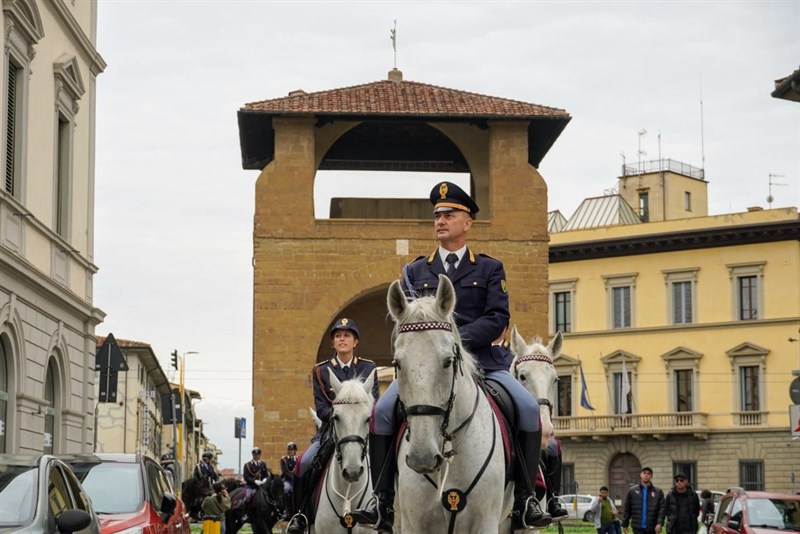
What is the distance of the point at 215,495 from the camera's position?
97.5ft

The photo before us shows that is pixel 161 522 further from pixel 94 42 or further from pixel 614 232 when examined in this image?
pixel 614 232

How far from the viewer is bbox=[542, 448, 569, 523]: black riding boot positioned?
11.1m

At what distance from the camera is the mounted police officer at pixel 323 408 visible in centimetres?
1285

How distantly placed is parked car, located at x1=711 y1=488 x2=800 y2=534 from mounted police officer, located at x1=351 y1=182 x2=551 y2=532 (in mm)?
15037

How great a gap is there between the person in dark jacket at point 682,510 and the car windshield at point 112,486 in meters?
14.3

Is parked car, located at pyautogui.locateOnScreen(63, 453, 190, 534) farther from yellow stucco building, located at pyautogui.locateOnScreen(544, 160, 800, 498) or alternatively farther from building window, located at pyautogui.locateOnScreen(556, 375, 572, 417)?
building window, located at pyautogui.locateOnScreen(556, 375, 572, 417)

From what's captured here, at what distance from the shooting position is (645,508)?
2756 centimetres

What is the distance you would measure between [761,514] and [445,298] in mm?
17503

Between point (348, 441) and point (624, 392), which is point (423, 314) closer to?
point (348, 441)

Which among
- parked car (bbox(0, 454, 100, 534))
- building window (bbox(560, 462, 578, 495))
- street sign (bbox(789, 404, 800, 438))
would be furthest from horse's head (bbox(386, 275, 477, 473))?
building window (bbox(560, 462, 578, 495))

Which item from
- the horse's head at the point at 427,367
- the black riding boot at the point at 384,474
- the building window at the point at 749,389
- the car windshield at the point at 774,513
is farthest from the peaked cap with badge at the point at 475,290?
the building window at the point at 749,389

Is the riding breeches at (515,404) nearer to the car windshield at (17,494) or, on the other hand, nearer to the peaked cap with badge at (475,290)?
the peaked cap with badge at (475,290)

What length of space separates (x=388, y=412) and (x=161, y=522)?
666 cm

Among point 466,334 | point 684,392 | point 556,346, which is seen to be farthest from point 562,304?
point 466,334
